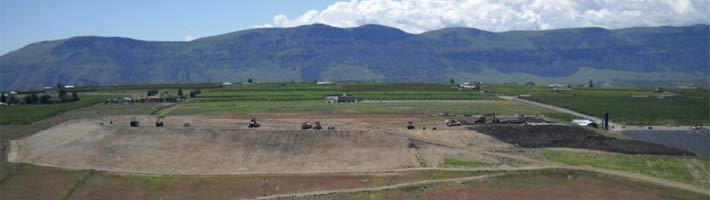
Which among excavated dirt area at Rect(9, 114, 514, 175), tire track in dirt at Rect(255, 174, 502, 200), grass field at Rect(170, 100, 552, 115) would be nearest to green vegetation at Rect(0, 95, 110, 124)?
excavated dirt area at Rect(9, 114, 514, 175)

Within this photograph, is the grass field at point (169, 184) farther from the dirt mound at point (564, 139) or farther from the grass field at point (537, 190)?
the dirt mound at point (564, 139)

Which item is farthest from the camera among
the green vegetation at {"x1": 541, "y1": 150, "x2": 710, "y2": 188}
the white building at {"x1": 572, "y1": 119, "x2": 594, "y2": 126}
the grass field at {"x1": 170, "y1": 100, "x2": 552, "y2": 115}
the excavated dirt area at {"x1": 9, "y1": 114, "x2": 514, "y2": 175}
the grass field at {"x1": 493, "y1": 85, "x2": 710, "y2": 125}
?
the grass field at {"x1": 170, "y1": 100, "x2": 552, "y2": 115}

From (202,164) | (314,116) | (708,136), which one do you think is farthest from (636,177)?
(314,116)

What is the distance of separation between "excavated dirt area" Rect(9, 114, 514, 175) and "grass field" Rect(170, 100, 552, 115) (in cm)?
2765

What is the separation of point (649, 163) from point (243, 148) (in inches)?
1558

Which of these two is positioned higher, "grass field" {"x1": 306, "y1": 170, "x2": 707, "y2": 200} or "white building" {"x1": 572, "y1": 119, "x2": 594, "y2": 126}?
"white building" {"x1": 572, "y1": 119, "x2": 594, "y2": 126}

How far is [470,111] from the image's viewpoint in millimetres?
114438

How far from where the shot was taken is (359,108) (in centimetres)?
12156

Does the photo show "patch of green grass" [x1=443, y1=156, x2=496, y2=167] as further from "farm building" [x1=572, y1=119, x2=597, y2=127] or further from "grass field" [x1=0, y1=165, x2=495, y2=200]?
"farm building" [x1=572, y1=119, x2=597, y2=127]

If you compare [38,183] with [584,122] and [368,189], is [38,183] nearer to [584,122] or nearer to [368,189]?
[368,189]

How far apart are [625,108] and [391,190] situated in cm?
7015

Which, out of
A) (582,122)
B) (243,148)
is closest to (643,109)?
(582,122)

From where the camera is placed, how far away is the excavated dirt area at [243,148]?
66.8 metres

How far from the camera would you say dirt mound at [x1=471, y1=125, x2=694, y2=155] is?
72.4m
